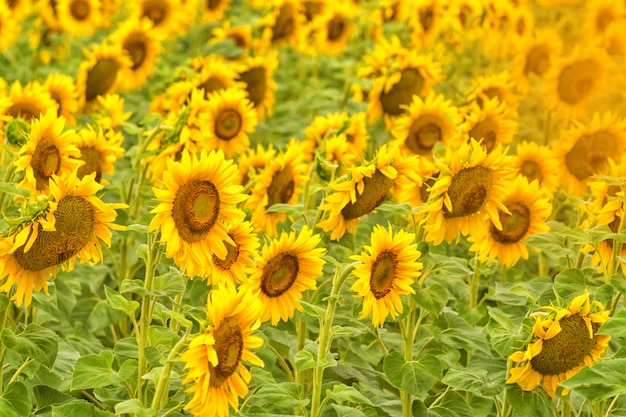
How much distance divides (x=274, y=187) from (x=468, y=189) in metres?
0.75

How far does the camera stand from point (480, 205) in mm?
2885

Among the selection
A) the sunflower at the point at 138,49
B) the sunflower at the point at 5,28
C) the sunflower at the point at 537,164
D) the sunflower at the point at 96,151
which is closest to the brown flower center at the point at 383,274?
the sunflower at the point at 96,151

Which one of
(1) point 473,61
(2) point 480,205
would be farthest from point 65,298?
(1) point 473,61

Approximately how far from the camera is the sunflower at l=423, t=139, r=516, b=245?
2.81 metres

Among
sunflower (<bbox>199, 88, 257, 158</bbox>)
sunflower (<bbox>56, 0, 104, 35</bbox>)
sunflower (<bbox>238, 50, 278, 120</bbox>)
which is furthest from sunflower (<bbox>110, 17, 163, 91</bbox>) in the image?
sunflower (<bbox>199, 88, 257, 158</bbox>)

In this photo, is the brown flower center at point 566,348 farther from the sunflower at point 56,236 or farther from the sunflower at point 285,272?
the sunflower at point 56,236

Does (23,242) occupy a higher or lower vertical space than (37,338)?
higher

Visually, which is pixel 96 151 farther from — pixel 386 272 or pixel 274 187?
pixel 386 272

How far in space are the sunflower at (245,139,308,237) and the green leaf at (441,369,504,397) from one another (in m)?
0.91

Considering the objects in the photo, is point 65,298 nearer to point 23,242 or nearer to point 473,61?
point 23,242

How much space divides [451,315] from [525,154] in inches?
34.3

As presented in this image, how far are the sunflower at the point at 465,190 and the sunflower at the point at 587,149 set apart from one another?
0.99m

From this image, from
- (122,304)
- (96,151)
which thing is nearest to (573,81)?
(96,151)

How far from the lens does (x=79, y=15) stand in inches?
215
